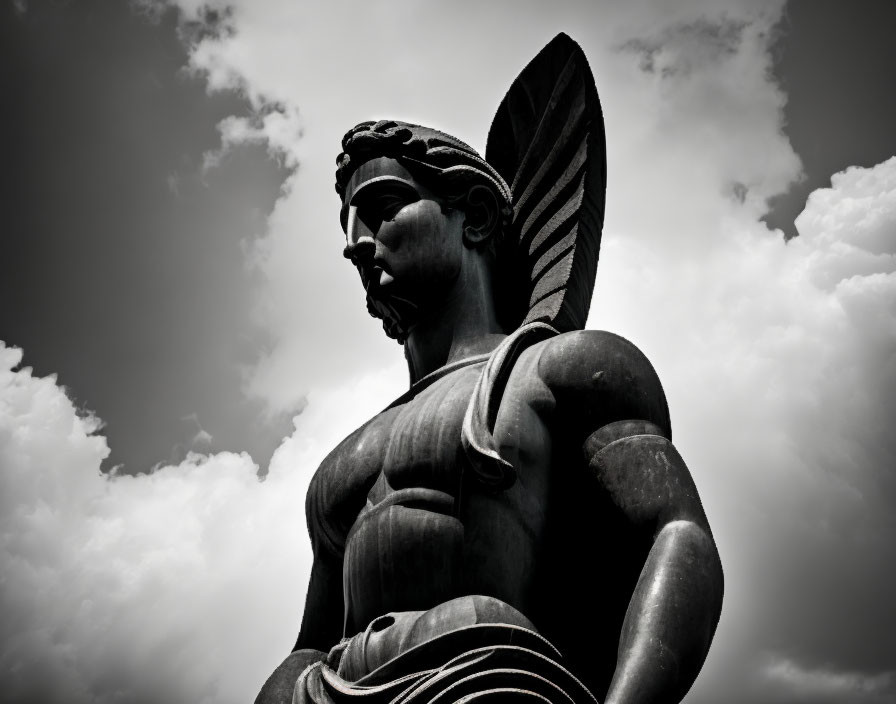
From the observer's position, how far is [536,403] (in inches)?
232

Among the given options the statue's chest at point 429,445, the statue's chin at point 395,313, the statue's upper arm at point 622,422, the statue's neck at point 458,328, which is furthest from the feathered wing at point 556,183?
the statue's chest at point 429,445

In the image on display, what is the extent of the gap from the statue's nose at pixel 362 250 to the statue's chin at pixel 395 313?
0.26 meters

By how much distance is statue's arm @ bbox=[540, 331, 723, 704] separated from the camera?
4719 mm

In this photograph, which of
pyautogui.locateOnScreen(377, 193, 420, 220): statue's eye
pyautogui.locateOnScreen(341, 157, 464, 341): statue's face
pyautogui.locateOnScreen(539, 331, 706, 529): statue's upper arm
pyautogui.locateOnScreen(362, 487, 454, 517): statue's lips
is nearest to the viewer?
→ pyautogui.locateOnScreen(539, 331, 706, 529): statue's upper arm

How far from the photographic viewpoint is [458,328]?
7105mm

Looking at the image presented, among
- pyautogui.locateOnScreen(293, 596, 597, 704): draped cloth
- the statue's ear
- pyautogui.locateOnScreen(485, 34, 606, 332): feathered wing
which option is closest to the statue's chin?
the statue's ear

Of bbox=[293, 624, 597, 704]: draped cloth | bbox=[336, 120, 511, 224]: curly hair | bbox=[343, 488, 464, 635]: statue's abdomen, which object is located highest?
bbox=[336, 120, 511, 224]: curly hair

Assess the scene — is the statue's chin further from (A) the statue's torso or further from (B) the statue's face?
(A) the statue's torso

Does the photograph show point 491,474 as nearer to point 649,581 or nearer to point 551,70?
point 649,581

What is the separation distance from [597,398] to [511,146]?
344cm

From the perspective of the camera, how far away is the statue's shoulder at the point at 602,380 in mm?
5785

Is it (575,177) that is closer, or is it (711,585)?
(711,585)

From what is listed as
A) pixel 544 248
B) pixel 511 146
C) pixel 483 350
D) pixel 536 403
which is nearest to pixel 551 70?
pixel 511 146

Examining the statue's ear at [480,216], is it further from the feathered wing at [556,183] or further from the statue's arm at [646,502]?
the statue's arm at [646,502]
